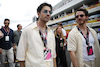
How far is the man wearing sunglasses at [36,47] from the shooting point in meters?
1.51

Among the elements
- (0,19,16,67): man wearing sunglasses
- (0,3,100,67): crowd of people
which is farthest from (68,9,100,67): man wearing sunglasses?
(0,19,16,67): man wearing sunglasses

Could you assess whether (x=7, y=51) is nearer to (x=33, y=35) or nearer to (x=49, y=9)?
(x=33, y=35)

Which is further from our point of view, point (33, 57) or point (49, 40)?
point (49, 40)

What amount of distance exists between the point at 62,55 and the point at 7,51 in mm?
2504

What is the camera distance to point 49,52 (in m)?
1.67

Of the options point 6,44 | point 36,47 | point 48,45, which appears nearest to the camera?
point 36,47

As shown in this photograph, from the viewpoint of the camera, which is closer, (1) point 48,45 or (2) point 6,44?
(1) point 48,45

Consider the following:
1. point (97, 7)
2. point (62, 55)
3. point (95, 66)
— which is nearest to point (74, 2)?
point (97, 7)

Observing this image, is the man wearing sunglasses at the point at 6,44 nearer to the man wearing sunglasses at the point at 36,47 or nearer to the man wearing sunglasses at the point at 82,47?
the man wearing sunglasses at the point at 36,47

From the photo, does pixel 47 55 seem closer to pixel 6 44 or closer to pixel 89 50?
pixel 89 50

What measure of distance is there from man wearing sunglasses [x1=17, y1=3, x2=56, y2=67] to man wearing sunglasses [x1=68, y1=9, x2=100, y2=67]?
588 millimetres

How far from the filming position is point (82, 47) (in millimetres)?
1933

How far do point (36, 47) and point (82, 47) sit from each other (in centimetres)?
110

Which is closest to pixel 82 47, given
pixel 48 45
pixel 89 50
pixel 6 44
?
pixel 89 50
